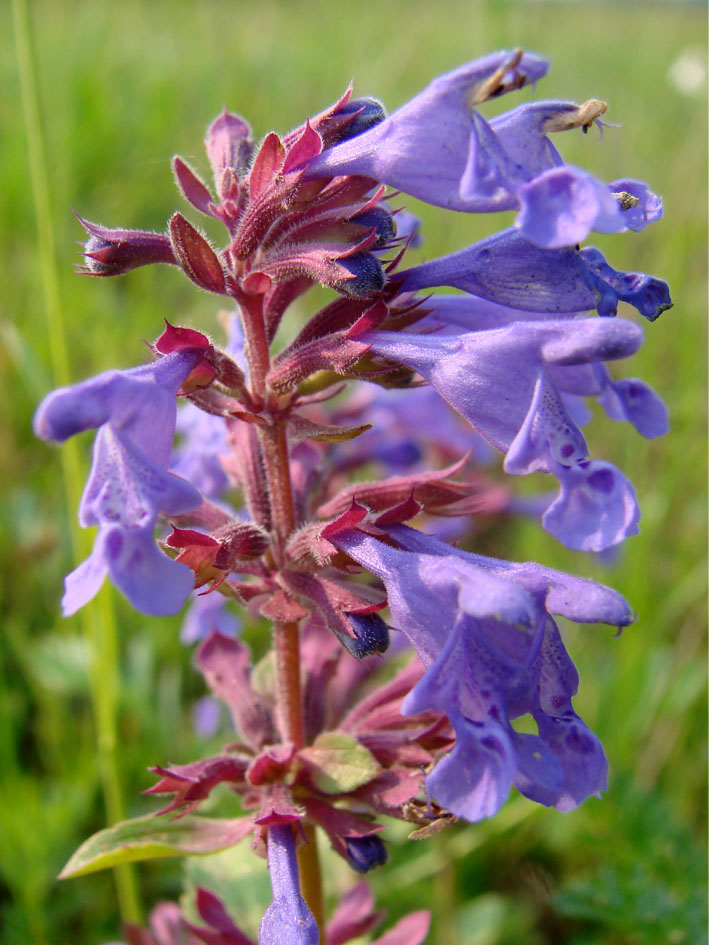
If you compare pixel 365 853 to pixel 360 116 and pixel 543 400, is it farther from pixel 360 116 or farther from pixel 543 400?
pixel 360 116

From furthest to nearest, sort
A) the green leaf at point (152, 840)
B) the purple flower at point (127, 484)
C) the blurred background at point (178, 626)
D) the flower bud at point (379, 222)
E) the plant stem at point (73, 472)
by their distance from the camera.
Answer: the blurred background at point (178, 626) < the plant stem at point (73, 472) < the green leaf at point (152, 840) < the flower bud at point (379, 222) < the purple flower at point (127, 484)

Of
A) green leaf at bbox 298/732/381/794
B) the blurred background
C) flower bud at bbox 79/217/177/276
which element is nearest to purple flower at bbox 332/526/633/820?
green leaf at bbox 298/732/381/794

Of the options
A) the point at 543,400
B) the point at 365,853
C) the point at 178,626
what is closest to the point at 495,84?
the point at 543,400

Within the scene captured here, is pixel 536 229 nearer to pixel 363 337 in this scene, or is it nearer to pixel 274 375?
pixel 363 337

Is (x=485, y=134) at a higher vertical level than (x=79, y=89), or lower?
lower

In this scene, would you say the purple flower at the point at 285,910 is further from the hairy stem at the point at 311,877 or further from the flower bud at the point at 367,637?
the flower bud at the point at 367,637

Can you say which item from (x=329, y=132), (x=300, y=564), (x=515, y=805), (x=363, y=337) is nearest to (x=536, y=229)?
(x=363, y=337)

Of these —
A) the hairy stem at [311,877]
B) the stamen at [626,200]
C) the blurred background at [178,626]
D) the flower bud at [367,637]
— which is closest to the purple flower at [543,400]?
the stamen at [626,200]
